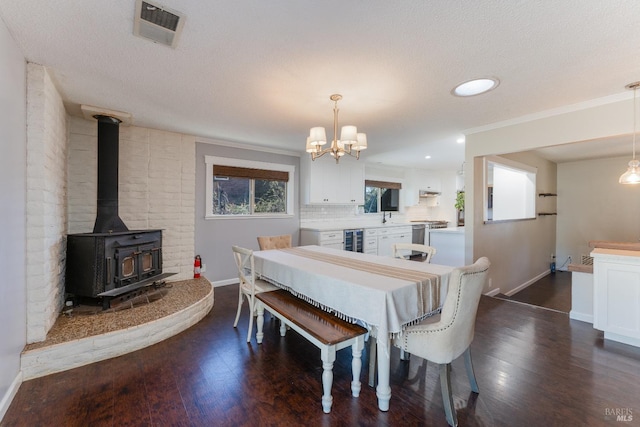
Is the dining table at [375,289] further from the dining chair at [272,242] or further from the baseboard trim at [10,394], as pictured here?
the baseboard trim at [10,394]

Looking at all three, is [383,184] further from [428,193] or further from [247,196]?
[247,196]

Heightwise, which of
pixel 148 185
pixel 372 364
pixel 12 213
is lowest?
pixel 372 364

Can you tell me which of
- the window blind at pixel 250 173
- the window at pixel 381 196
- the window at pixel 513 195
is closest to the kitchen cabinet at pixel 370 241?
the window at pixel 381 196

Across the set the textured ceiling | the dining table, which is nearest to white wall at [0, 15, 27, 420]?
the textured ceiling

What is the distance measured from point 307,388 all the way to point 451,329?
1047mm

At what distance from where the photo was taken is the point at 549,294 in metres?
4.53

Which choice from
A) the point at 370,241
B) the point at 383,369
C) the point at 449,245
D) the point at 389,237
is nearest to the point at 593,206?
the point at 449,245

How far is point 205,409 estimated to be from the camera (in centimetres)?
170

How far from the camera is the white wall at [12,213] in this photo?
168 centimetres

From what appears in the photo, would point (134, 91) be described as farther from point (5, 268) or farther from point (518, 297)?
point (518, 297)

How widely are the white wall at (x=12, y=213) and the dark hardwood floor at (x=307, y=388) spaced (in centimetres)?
28

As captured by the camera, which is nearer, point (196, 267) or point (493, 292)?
point (493, 292)

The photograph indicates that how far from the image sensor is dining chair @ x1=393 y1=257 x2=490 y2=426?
5.12ft

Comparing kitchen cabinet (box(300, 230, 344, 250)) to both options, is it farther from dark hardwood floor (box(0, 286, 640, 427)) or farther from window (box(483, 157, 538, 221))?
window (box(483, 157, 538, 221))
